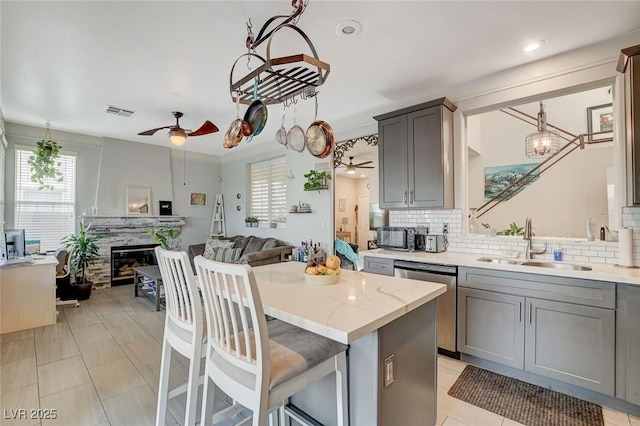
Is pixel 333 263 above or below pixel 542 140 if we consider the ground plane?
below

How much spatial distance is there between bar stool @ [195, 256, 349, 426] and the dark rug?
1482 millimetres

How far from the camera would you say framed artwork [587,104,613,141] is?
4.62 metres

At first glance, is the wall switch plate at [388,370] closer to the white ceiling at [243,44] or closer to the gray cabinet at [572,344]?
the gray cabinet at [572,344]

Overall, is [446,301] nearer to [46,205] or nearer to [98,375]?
[98,375]

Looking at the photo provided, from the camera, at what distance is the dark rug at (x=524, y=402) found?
2076mm

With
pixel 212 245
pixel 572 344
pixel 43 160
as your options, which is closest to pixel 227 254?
pixel 212 245

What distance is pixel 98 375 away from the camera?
2.63m

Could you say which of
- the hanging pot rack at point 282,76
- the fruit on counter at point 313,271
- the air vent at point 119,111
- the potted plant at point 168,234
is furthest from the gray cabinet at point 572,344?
the potted plant at point 168,234

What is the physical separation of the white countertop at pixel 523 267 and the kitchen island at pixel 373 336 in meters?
1.00

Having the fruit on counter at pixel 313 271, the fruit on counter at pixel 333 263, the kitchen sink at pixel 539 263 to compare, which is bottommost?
the kitchen sink at pixel 539 263

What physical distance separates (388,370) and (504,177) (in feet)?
17.0

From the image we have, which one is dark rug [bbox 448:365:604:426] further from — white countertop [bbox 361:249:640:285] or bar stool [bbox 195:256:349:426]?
bar stool [bbox 195:256:349:426]

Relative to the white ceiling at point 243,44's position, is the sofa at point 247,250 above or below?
below

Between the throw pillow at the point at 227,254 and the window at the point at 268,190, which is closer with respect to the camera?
the throw pillow at the point at 227,254
